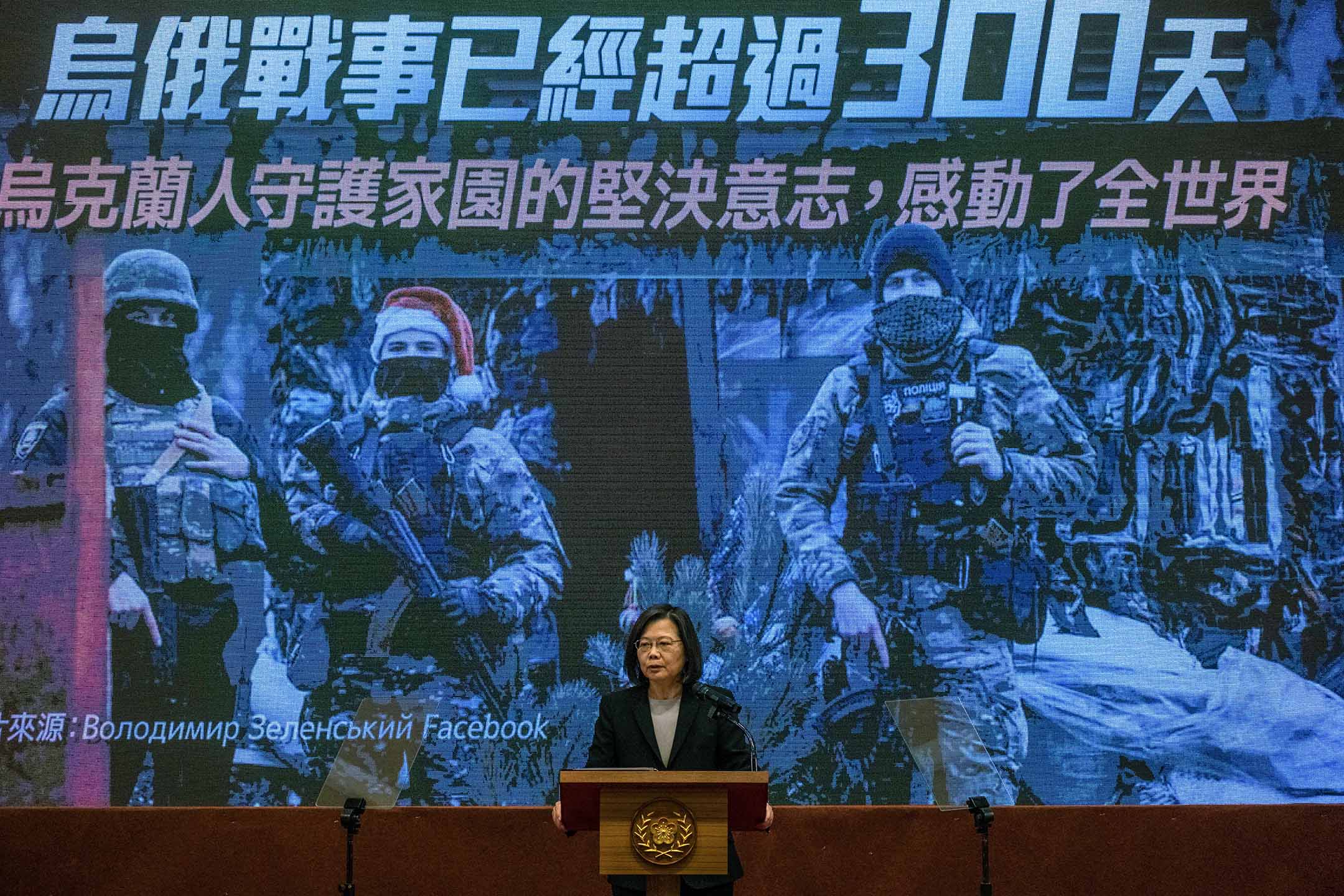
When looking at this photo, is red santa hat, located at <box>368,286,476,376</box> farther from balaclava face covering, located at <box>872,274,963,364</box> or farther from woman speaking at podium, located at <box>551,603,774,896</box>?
woman speaking at podium, located at <box>551,603,774,896</box>

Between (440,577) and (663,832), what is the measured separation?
1.74 metres

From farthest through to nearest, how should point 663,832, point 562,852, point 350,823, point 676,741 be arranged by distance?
point 562,852, point 350,823, point 676,741, point 663,832

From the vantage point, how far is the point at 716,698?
3.28 m

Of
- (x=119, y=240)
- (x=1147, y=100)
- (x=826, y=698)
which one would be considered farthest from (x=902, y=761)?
(x=119, y=240)

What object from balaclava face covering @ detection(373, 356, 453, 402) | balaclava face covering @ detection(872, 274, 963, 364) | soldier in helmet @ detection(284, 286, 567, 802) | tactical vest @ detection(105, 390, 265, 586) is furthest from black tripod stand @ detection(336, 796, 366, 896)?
balaclava face covering @ detection(872, 274, 963, 364)

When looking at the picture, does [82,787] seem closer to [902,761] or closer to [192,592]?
[192,592]

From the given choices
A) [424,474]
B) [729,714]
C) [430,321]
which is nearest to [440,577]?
[424,474]

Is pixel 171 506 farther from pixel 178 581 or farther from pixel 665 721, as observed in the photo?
pixel 665 721

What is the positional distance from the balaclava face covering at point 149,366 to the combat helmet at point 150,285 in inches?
2.9

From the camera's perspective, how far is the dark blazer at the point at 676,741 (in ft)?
10.6

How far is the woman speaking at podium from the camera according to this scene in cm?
325

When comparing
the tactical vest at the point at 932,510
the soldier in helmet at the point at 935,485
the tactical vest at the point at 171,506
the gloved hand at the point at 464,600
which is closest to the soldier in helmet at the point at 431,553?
the gloved hand at the point at 464,600

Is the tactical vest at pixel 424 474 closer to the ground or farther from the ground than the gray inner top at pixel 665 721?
farther from the ground

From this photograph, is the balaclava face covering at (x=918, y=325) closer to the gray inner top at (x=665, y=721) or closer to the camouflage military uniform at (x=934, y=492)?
the camouflage military uniform at (x=934, y=492)
